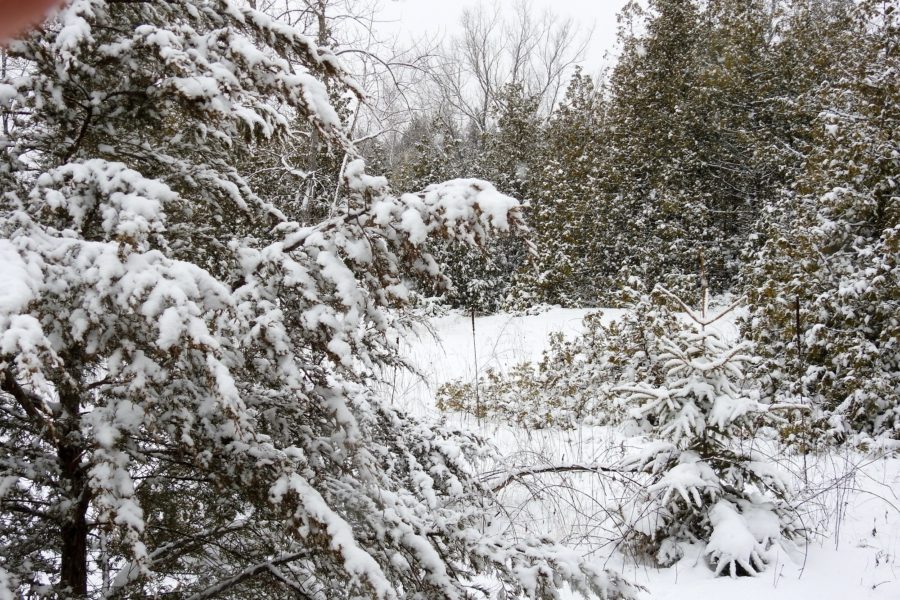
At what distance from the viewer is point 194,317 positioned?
1.26 metres

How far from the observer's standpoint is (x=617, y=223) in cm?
1321

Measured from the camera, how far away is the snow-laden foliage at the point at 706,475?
10.8 ft

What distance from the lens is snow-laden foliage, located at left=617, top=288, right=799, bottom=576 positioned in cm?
329

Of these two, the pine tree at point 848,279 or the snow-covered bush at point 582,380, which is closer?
the pine tree at point 848,279

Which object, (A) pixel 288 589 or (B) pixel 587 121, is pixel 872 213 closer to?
(A) pixel 288 589

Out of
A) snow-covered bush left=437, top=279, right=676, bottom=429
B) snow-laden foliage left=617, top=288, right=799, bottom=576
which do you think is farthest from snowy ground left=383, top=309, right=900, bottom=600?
snow-covered bush left=437, top=279, right=676, bottom=429

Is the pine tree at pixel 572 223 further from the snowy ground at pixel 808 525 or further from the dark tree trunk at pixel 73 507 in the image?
the dark tree trunk at pixel 73 507

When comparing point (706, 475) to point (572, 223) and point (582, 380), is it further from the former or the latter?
point (572, 223)

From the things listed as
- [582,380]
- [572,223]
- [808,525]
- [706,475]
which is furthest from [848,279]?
[572,223]

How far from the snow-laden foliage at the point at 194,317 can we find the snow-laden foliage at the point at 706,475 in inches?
67.3

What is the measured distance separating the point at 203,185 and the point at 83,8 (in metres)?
0.61

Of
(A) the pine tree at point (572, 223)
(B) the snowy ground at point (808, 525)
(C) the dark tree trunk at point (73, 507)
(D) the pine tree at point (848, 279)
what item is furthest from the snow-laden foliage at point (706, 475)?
(A) the pine tree at point (572, 223)

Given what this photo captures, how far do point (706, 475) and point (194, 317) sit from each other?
3.06 m

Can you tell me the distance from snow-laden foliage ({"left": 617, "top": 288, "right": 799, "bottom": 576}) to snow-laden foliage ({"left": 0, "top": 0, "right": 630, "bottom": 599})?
1710 millimetres
